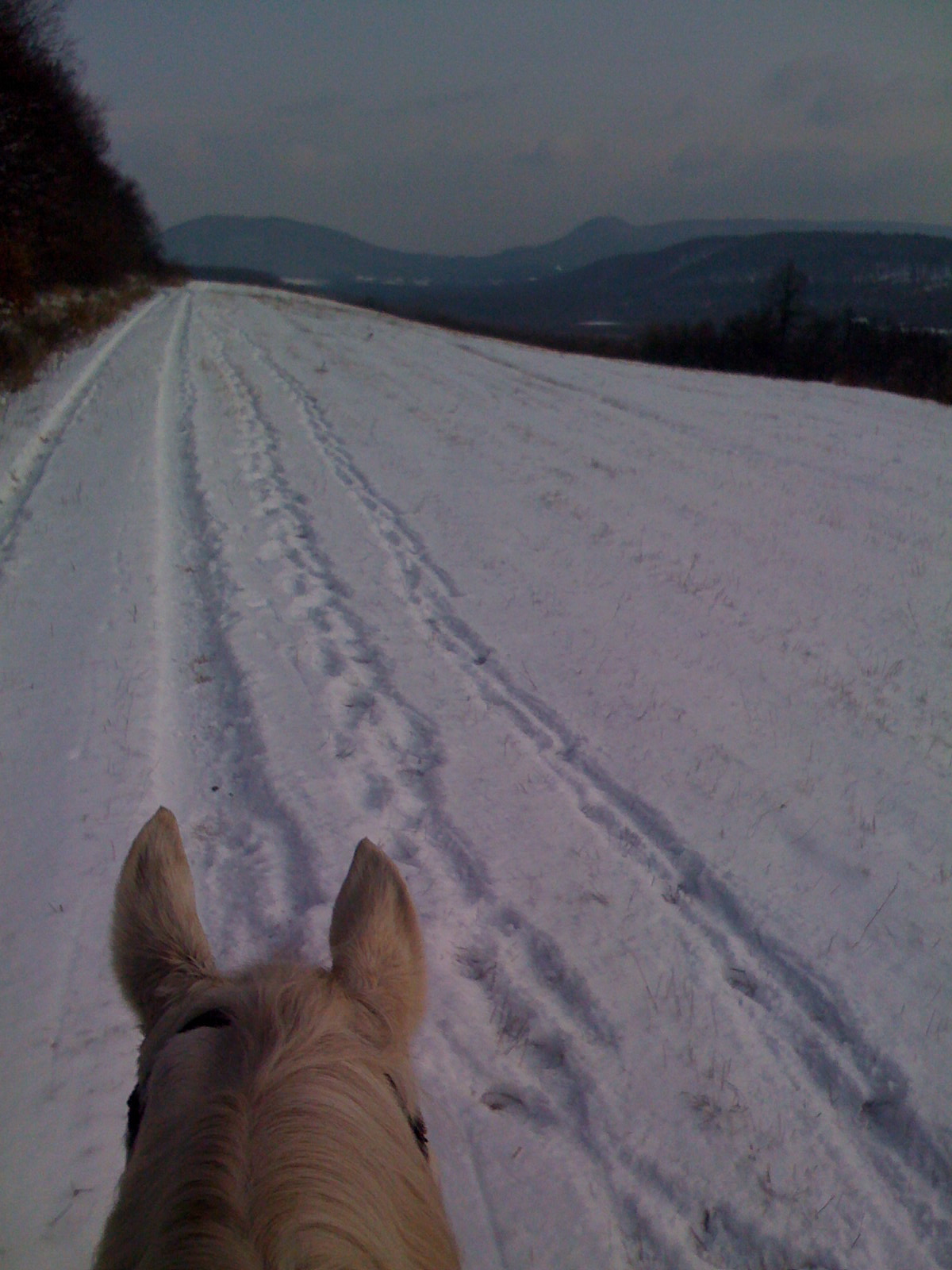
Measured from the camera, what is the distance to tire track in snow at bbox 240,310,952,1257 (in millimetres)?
2291

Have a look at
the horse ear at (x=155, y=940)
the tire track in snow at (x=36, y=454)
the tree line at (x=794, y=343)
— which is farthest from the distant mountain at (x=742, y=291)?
the horse ear at (x=155, y=940)

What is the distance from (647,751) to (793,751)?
921 millimetres

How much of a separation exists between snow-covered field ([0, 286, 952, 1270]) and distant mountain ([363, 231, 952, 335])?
84198 mm

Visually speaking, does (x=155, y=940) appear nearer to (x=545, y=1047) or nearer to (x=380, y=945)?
(x=380, y=945)

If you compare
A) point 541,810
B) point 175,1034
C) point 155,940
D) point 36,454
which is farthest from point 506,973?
point 36,454

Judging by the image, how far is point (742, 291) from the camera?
156375 mm

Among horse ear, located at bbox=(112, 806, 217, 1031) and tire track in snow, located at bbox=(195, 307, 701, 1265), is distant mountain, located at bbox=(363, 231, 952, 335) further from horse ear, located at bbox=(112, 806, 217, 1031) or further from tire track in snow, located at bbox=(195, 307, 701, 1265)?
horse ear, located at bbox=(112, 806, 217, 1031)

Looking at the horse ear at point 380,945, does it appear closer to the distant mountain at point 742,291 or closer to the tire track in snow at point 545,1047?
the tire track in snow at point 545,1047

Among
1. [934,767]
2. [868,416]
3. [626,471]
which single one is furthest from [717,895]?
[868,416]

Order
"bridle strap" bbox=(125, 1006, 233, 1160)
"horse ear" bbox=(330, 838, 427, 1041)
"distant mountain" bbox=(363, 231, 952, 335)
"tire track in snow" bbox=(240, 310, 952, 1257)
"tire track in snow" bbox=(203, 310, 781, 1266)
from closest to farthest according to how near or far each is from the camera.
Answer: "bridle strap" bbox=(125, 1006, 233, 1160) → "horse ear" bbox=(330, 838, 427, 1041) → "tire track in snow" bbox=(203, 310, 781, 1266) → "tire track in snow" bbox=(240, 310, 952, 1257) → "distant mountain" bbox=(363, 231, 952, 335)

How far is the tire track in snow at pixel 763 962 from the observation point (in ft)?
7.52

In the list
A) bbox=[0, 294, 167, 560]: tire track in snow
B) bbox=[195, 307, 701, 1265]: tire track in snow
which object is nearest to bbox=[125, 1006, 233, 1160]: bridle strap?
bbox=[195, 307, 701, 1265]: tire track in snow

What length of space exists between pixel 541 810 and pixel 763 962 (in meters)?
1.20

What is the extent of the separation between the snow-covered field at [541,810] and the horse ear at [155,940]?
1.16 m
